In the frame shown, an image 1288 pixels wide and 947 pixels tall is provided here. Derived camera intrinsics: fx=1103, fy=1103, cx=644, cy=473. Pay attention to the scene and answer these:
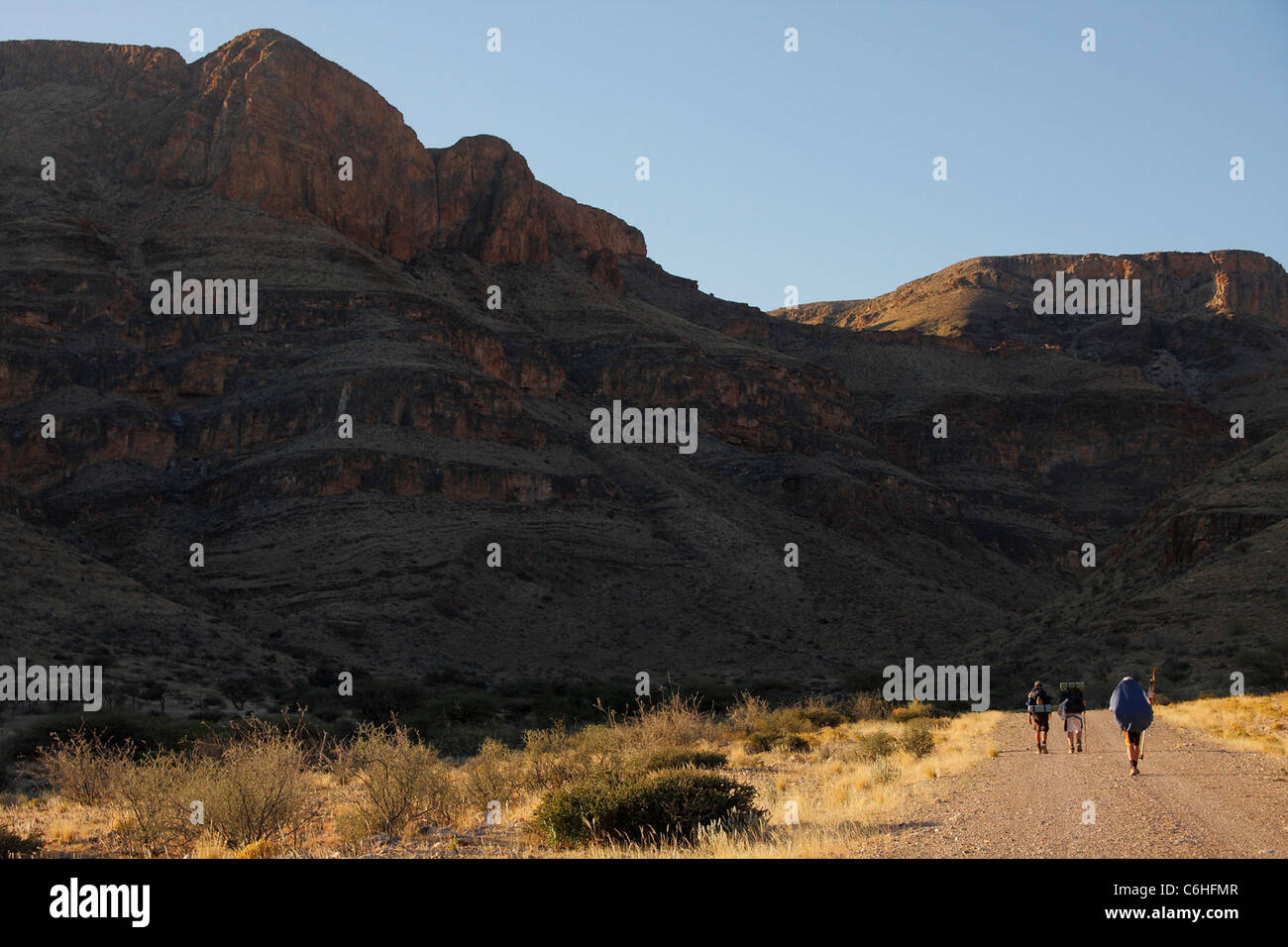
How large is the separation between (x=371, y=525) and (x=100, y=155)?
71544 mm

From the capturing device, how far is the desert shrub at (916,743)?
19.9 m

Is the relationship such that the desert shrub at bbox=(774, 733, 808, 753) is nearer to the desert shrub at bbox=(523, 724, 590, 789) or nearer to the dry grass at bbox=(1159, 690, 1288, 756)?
the desert shrub at bbox=(523, 724, 590, 789)

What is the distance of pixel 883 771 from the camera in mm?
16062

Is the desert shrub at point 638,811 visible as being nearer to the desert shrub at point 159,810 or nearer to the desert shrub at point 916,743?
the desert shrub at point 159,810

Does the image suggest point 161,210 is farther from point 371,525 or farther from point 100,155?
point 371,525

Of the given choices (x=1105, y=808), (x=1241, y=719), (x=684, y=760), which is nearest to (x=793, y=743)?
(x=684, y=760)

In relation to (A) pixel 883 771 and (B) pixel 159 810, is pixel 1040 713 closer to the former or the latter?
(A) pixel 883 771

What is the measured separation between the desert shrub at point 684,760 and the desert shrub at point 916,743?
10.9ft

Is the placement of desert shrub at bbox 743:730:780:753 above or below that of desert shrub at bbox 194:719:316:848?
below

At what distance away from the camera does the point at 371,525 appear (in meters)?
65.8

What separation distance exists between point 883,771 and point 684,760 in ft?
11.7

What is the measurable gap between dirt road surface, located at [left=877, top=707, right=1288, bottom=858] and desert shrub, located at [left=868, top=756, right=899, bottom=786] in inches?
31.6

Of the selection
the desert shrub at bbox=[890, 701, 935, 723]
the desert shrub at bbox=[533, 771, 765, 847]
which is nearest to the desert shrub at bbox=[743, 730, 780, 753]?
the desert shrub at bbox=[890, 701, 935, 723]

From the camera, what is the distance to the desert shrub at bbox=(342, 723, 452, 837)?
1309cm
